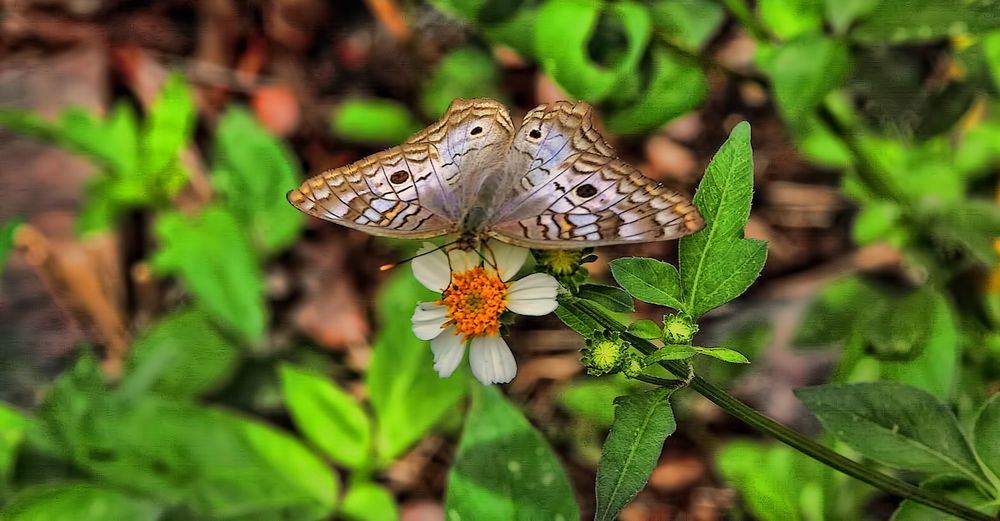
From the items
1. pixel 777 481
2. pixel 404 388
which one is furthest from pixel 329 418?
pixel 777 481

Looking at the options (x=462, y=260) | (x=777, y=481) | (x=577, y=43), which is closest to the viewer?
(x=462, y=260)

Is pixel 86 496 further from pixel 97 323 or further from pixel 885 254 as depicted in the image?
pixel 885 254

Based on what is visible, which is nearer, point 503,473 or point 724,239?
point 724,239

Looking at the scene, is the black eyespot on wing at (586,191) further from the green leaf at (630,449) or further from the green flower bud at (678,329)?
the green leaf at (630,449)

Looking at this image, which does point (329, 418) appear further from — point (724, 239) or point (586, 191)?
point (724, 239)

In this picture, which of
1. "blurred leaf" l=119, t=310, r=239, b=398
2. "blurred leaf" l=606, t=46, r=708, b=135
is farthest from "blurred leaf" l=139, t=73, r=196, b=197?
"blurred leaf" l=606, t=46, r=708, b=135

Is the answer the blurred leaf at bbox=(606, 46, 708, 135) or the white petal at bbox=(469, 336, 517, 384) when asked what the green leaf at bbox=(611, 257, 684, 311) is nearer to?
the white petal at bbox=(469, 336, 517, 384)
